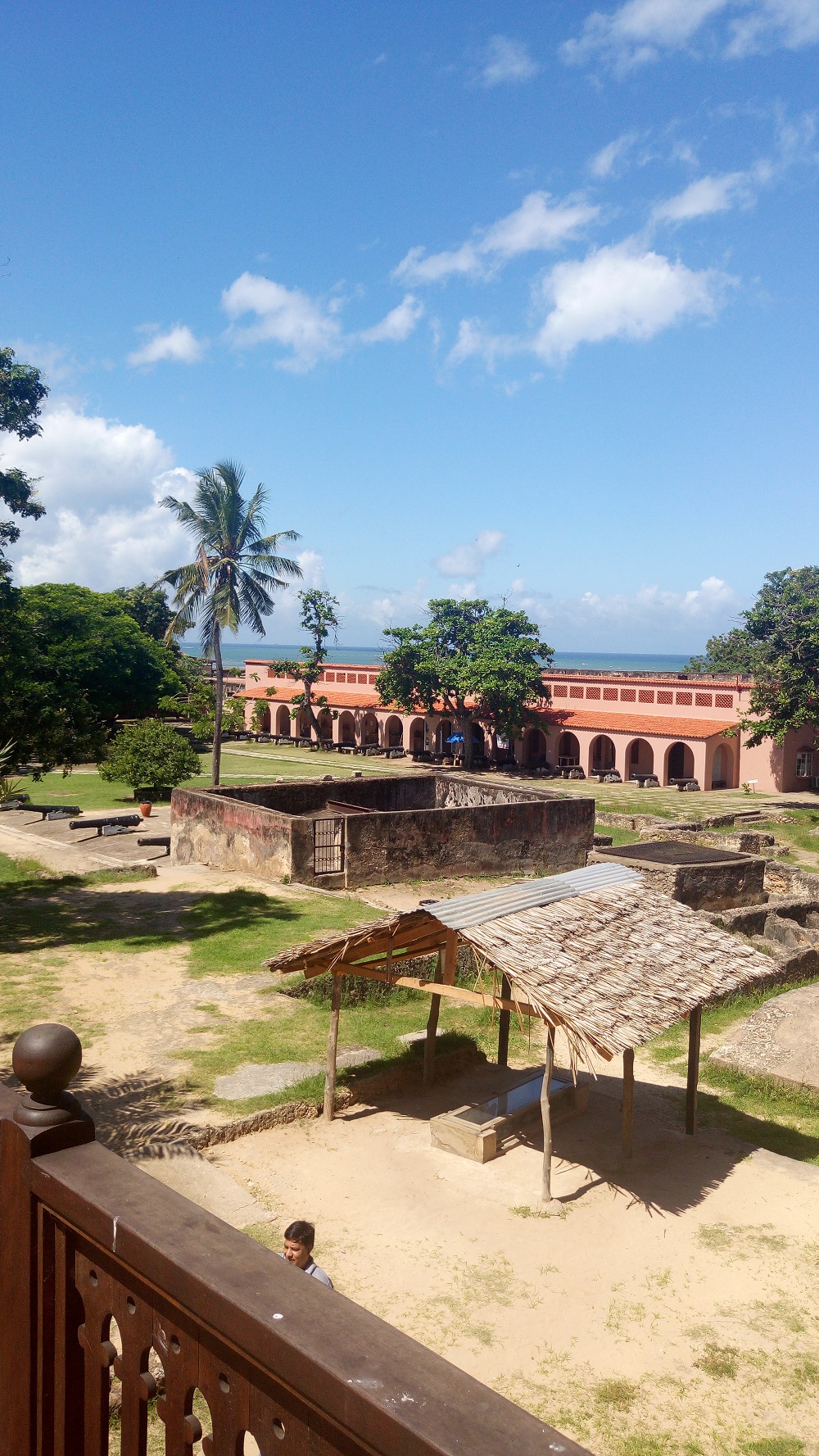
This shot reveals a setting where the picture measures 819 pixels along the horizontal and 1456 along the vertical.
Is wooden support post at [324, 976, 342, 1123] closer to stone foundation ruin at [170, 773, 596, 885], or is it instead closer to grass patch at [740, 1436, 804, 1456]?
grass patch at [740, 1436, 804, 1456]

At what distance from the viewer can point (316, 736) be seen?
53.1m

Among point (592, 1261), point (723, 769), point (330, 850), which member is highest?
point (723, 769)

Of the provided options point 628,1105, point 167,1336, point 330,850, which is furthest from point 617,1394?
point 330,850

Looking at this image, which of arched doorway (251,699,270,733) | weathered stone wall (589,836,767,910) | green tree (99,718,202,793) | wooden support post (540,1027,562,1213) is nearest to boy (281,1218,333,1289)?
wooden support post (540,1027,562,1213)

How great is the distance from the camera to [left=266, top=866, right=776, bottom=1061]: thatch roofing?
8.41 meters

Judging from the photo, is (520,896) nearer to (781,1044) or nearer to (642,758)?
(781,1044)

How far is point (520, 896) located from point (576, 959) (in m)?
1.03

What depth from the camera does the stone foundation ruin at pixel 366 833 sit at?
774 inches

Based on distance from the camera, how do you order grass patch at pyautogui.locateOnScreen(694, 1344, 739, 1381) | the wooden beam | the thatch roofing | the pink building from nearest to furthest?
grass patch at pyautogui.locateOnScreen(694, 1344, 739, 1381) < the thatch roofing < the wooden beam < the pink building

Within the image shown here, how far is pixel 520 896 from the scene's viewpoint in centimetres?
985

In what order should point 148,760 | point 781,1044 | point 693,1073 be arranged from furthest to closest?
point 148,760, point 781,1044, point 693,1073

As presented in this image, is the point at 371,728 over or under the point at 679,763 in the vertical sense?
over

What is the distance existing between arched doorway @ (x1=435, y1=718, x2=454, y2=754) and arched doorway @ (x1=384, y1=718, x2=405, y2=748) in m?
2.94

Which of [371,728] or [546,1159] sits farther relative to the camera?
[371,728]
